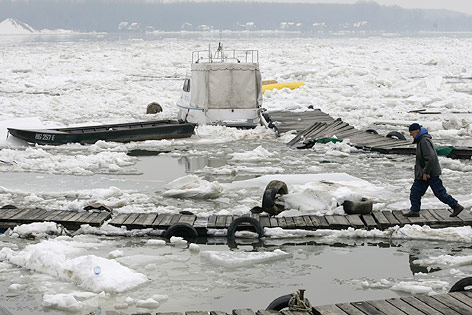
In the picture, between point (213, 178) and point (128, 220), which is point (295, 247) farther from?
point (213, 178)

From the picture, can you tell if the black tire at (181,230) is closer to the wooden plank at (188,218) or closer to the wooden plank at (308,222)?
the wooden plank at (188,218)

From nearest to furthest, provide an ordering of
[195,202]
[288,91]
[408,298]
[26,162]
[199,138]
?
[408,298] < [195,202] < [26,162] < [199,138] < [288,91]

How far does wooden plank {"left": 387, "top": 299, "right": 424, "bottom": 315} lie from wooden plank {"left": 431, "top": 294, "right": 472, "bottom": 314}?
39 cm

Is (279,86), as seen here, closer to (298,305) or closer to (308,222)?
(308,222)

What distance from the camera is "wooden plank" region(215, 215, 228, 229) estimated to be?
38.9 ft

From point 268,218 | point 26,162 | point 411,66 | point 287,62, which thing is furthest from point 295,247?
point 411,66

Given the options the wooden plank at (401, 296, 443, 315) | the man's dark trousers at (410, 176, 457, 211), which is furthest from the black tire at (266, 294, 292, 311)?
the man's dark trousers at (410, 176, 457, 211)

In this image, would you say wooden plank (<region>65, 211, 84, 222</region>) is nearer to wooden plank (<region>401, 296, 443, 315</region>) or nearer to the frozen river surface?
the frozen river surface

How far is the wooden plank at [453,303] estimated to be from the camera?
25.5ft

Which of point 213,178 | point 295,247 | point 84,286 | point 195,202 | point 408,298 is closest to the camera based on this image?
point 408,298

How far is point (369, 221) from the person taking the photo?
1203cm

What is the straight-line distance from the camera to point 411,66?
2424 inches

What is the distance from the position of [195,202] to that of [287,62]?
4570 cm

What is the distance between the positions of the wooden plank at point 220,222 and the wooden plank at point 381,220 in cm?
245
